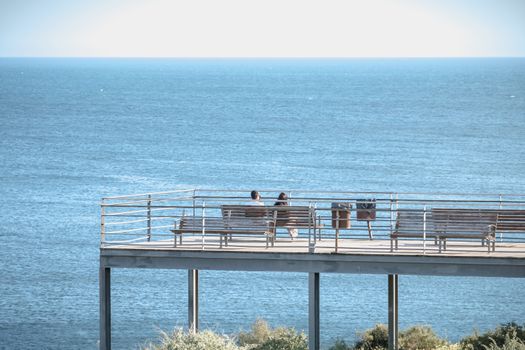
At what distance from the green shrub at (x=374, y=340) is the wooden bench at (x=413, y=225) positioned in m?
9.65

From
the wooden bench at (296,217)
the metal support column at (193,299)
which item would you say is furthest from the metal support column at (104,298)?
the wooden bench at (296,217)

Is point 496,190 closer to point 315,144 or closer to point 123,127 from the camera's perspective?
point 315,144

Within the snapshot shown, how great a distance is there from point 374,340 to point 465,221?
11.4 m

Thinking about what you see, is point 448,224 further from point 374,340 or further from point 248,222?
point 374,340

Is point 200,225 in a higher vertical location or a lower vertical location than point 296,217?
lower

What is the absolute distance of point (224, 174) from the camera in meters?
102

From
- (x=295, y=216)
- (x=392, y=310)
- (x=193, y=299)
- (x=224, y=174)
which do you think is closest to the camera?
(x=295, y=216)

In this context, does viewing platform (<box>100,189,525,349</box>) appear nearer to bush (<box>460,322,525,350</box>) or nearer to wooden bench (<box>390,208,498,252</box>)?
wooden bench (<box>390,208,498,252</box>)

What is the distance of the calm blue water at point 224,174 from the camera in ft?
186

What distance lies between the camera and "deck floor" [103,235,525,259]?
21.8 meters

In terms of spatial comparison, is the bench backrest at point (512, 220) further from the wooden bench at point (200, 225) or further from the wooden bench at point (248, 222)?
the wooden bench at point (200, 225)

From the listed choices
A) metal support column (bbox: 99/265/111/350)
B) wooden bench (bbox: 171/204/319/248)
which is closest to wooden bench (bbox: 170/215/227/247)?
wooden bench (bbox: 171/204/319/248)

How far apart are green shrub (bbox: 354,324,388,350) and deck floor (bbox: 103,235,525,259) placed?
872 centimetres

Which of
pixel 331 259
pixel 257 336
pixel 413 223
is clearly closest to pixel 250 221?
pixel 331 259
